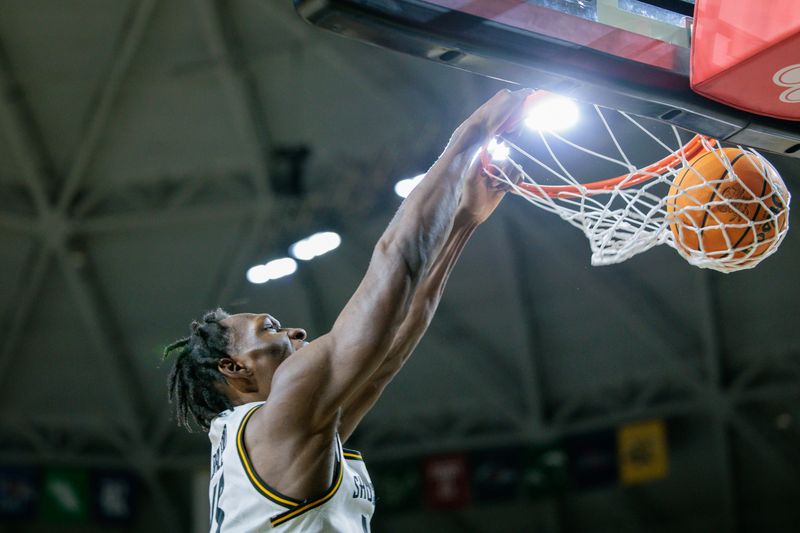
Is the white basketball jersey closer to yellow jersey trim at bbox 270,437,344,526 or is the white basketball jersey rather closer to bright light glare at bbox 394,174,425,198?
yellow jersey trim at bbox 270,437,344,526

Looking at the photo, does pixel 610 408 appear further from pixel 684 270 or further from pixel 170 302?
pixel 170 302

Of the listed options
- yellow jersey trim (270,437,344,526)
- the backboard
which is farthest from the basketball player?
the backboard

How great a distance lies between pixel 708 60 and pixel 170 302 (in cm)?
911

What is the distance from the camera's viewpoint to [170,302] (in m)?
11.4

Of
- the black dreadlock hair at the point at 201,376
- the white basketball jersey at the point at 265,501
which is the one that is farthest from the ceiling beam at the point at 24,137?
the white basketball jersey at the point at 265,501

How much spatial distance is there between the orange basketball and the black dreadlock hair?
1551 millimetres

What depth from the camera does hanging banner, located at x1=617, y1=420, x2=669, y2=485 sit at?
11.2m

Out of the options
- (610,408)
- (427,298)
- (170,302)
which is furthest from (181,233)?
(427,298)

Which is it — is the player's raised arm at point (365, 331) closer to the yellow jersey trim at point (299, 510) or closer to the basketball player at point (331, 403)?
the basketball player at point (331, 403)

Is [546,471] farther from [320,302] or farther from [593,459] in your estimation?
[320,302]

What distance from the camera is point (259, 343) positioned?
339 cm

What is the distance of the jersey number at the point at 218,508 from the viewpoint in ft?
9.83

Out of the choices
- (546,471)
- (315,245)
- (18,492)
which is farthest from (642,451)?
(18,492)

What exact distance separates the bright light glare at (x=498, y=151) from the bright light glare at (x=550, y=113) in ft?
0.37
